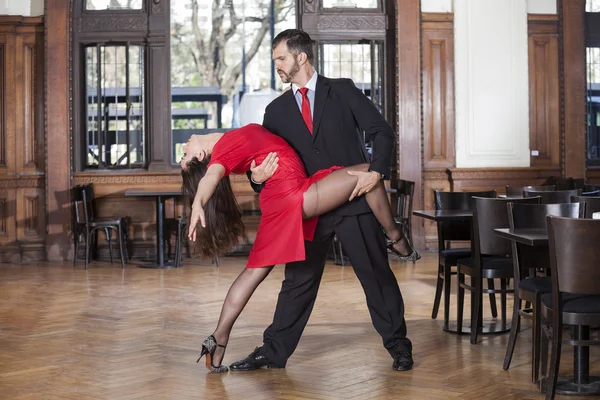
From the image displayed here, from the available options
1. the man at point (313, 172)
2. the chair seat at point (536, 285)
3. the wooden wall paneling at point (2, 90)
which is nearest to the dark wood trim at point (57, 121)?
the wooden wall paneling at point (2, 90)

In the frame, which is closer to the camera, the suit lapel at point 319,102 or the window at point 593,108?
the suit lapel at point 319,102

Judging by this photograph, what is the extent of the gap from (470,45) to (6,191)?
18.9 feet

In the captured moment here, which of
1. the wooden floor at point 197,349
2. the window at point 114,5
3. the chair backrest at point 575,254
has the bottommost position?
the wooden floor at point 197,349

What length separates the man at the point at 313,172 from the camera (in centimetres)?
409

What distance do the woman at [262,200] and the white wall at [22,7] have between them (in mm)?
6558

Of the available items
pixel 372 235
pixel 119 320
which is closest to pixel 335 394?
pixel 372 235

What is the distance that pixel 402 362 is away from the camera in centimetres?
417

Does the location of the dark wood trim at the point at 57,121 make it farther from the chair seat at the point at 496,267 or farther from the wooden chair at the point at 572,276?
the wooden chair at the point at 572,276

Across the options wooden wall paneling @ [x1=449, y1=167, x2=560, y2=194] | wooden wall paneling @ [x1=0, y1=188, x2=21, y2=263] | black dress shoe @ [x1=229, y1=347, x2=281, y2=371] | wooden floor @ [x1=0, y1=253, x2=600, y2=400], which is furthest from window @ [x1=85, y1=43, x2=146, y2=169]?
black dress shoe @ [x1=229, y1=347, x2=281, y2=371]

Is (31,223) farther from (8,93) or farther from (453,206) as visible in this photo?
(453,206)

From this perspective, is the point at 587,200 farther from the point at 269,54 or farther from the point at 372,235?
the point at 269,54

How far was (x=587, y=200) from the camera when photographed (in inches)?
195

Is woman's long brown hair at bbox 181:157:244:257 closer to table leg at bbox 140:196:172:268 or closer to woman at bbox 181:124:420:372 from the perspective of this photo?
woman at bbox 181:124:420:372

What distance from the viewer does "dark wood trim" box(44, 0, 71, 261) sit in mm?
9773
